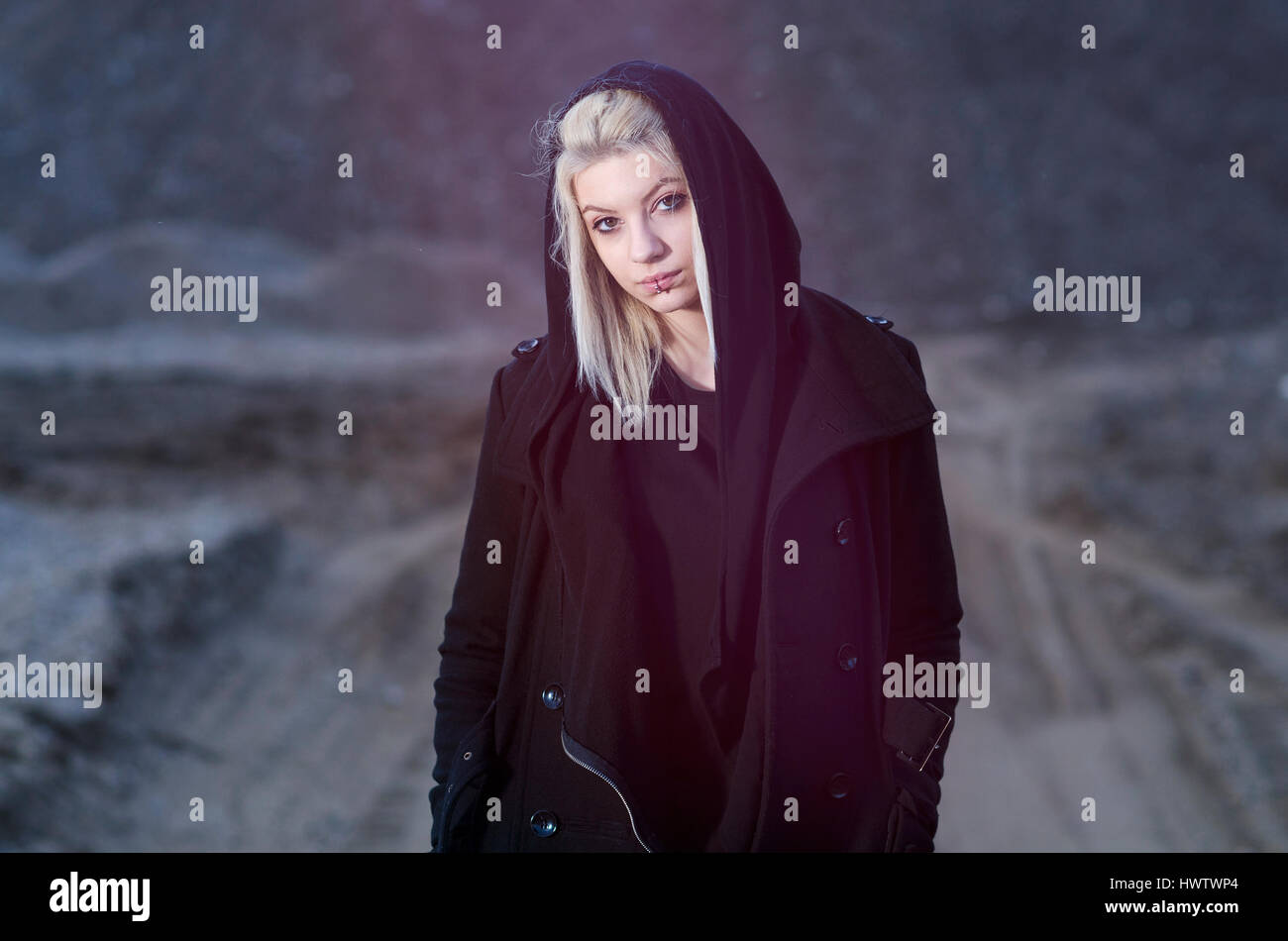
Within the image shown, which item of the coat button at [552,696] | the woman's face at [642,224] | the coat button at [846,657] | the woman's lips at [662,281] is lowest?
the coat button at [552,696]

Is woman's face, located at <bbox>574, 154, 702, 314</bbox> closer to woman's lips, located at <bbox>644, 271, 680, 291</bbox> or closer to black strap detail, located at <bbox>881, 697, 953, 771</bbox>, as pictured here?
woman's lips, located at <bbox>644, 271, 680, 291</bbox>

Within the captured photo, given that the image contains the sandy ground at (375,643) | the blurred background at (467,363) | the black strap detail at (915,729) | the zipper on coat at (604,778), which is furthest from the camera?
the blurred background at (467,363)

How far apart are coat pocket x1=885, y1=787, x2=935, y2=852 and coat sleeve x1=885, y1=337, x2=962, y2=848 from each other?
3 cm

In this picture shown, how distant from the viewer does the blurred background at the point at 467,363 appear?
169 inches

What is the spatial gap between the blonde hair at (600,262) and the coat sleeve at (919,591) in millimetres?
366

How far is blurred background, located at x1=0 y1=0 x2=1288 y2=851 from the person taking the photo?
4281 mm

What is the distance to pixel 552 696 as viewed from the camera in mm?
1642

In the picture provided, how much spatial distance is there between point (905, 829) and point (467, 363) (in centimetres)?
586

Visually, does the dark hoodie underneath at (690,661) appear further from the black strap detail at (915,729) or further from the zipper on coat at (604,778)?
the black strap detail at (915,729)

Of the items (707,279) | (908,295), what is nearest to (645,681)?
(707,279)

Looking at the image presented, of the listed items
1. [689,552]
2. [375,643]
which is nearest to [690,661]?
[689,552]

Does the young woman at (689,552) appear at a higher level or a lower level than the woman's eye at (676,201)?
lower

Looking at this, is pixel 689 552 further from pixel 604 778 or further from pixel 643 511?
pixel 604 778

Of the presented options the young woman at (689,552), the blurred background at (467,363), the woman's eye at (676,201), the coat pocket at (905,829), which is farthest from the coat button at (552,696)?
the blurred background at (467,363)
